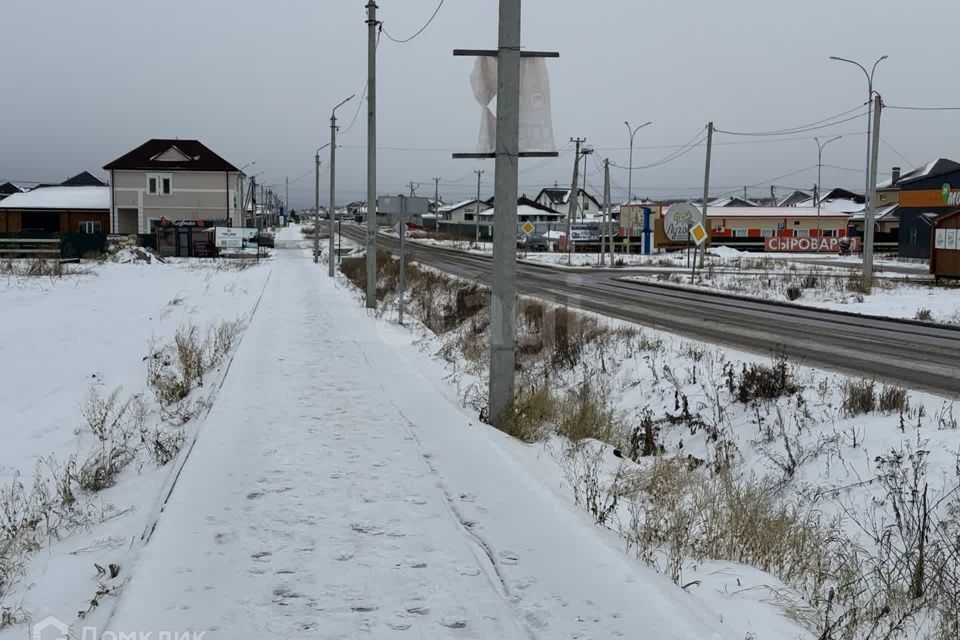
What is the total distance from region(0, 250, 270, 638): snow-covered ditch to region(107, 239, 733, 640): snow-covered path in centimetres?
47

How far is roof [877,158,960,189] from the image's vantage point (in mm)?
54844

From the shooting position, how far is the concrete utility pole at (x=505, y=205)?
30.5ft

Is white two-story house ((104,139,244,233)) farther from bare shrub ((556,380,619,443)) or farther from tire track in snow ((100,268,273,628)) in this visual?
bare shrub ((556,380,619,443))

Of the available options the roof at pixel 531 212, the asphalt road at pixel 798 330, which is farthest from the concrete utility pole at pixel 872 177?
Answer: the roof at pixel 531 212

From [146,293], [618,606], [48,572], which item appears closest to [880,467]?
[618,606]

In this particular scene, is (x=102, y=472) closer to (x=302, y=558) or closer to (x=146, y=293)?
(x=302, y=558)

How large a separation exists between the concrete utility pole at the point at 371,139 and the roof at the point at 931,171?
144 feet

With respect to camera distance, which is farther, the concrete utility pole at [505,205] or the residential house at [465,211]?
the residential house at [465,211]

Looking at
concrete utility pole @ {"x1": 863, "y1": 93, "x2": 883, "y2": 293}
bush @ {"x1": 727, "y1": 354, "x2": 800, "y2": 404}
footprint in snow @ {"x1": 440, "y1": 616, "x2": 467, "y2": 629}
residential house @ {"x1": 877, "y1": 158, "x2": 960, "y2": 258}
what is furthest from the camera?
residential house @ {"x1": 877, "y1": 158, "x2": 960, "y2": 258}

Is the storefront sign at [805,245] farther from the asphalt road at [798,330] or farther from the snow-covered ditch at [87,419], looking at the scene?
the snow-covered ditch at [87,419]

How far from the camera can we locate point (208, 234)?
193 ft

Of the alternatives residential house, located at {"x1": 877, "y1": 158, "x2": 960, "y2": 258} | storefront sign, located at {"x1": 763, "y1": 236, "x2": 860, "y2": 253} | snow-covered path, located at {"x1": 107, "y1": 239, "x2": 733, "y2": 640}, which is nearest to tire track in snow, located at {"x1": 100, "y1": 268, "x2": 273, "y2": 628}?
snow-covered path, located at {"x1": 107, "y1": 239, "x2": 733, "y2": 640}

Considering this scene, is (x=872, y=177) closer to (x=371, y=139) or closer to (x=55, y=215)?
(x=371, y=139)

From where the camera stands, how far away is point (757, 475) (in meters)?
9.06
